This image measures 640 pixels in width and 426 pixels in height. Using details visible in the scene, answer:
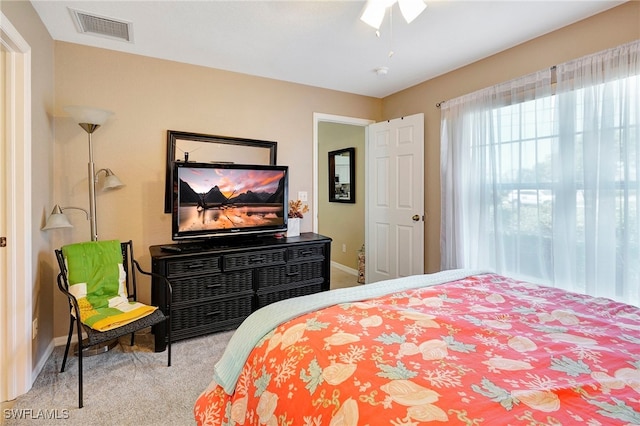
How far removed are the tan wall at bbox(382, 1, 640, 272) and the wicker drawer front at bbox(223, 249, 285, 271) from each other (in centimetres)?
176

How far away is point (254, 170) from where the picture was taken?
3.25 meters

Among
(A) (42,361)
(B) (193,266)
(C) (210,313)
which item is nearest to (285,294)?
(C) (210,313)

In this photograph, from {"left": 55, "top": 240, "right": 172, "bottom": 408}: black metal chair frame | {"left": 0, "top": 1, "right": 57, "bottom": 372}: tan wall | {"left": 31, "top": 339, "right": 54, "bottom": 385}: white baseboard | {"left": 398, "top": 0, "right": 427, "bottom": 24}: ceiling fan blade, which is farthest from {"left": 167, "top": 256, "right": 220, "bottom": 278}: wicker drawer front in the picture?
{"left": 398, "top": 0, "right": 427, "bottom": 24}: ceiling fan blade

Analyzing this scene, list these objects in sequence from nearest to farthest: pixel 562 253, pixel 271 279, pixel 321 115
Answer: pixel 562 253 → pixel 271 279 → pixel 321 115

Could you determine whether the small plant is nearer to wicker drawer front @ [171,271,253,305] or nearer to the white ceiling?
wicker drawer front @ [171,271,253,305]

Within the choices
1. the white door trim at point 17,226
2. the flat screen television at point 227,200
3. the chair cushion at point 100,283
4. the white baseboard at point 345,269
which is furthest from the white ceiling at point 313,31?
the white baseboard at point 345,269

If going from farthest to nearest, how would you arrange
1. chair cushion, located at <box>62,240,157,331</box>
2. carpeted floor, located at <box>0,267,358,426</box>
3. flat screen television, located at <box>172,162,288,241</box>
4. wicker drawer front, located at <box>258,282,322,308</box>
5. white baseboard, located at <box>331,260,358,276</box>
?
white baseboard, located at <box>331,260,358,276</box> < wicker drawer front, located at <box>258,282,322,308</box> < flat screen television, located at <box>172,162,288,241</box> < chair cushion, located at <box>62,240,157,331</box> < carpeted floor, located at <box>0,267,358,426</box>

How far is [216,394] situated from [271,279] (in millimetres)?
1677

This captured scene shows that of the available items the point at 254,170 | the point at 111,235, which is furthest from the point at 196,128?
the point at 111,235

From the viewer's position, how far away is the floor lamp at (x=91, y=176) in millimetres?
2354

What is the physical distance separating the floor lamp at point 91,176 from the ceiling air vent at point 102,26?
2.01ft

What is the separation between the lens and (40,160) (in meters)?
2.33

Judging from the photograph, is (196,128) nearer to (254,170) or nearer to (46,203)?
(254,170)

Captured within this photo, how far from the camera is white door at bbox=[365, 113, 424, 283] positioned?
3.73 m
